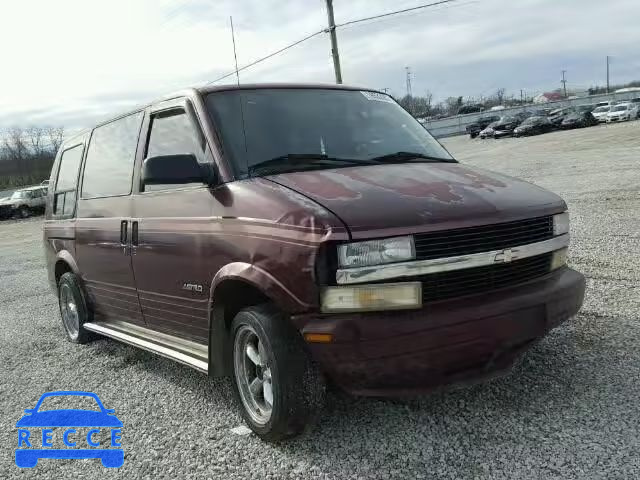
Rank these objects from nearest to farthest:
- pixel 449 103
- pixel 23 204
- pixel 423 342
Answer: pixel 423 342, pixel 23 204, pixel 449 103

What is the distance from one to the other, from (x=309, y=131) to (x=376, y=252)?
4.40ft

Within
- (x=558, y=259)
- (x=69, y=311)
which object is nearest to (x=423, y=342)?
(x=558, y=259)

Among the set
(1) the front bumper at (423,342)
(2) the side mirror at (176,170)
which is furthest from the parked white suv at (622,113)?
(2) the side mirror at (176,170)

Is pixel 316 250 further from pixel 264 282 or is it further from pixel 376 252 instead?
pixel 264 282

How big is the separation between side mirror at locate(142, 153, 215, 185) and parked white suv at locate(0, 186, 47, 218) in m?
31.2

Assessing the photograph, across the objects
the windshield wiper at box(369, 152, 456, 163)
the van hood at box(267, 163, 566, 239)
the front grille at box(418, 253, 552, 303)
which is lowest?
the front grille at box(418, 253, 552, 303)

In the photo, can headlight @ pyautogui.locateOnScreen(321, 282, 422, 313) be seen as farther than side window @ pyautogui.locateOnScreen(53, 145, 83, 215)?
No

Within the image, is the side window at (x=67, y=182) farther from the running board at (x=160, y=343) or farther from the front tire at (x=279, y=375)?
the front tire at (x=279, y=375)

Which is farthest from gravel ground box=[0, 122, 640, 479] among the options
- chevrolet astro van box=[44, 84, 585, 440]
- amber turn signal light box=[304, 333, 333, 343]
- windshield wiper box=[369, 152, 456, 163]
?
windshield wiper box=[369, 152, 456, 163]

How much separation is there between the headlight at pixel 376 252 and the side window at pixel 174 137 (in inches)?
51.6

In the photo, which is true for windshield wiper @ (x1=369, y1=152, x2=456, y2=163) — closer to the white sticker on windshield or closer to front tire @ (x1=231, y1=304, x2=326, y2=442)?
the white sticker on windshield

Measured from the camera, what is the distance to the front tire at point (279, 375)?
2.89 metres

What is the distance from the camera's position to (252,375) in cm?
334

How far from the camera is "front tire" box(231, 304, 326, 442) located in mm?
2891
